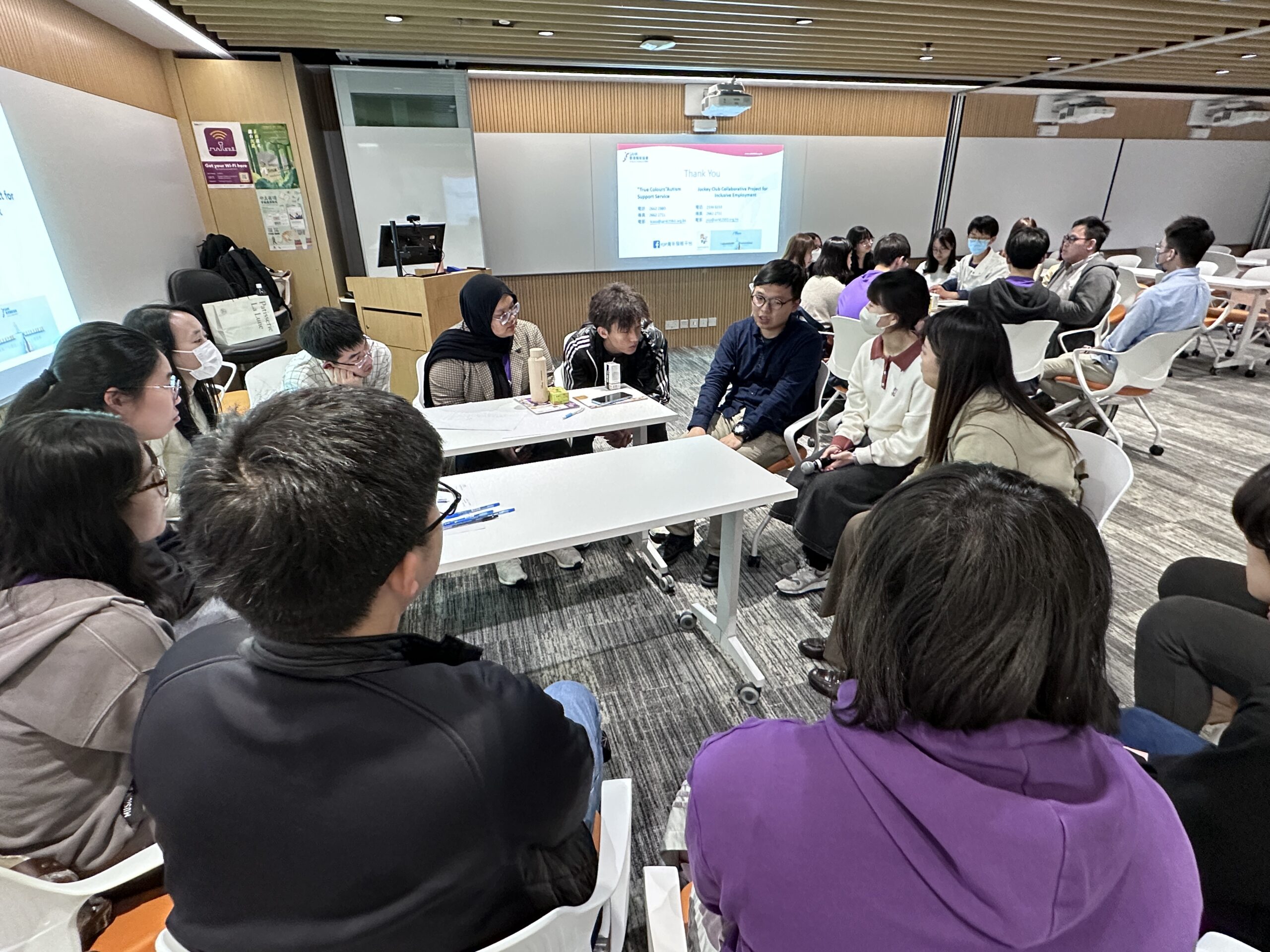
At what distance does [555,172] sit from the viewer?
581cm

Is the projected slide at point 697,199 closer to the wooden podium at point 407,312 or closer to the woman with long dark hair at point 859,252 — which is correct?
the woman with long dark hair at point 859,252

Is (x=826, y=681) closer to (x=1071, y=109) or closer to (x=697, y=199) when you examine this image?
(x=697, y=199)

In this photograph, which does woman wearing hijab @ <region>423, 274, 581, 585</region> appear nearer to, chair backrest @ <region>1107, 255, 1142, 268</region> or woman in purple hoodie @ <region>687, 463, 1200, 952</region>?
woman in purple hoodie @ <region>687, 463, 1200, 952</region>

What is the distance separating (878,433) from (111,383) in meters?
2.61

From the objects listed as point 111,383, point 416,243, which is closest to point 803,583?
point 111,383

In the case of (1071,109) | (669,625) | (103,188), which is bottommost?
(669,625)

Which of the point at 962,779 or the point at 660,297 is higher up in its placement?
the point at 962,779

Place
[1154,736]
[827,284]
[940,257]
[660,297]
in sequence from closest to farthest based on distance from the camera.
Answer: [1154,736] → [827,284] → [940,257] → [660,297]

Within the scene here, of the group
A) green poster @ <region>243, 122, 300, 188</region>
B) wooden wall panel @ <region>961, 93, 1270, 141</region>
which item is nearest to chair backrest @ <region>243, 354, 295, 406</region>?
green poster @ <region>243, 122, 300, 188</region>

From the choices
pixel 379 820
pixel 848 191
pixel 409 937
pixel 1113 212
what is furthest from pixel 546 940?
pixel 1113 212

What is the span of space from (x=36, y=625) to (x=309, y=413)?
64 cm

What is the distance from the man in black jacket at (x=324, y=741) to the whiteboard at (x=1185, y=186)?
1030cm

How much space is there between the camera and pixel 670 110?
236 inches

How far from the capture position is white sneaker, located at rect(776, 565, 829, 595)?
2.55 m
